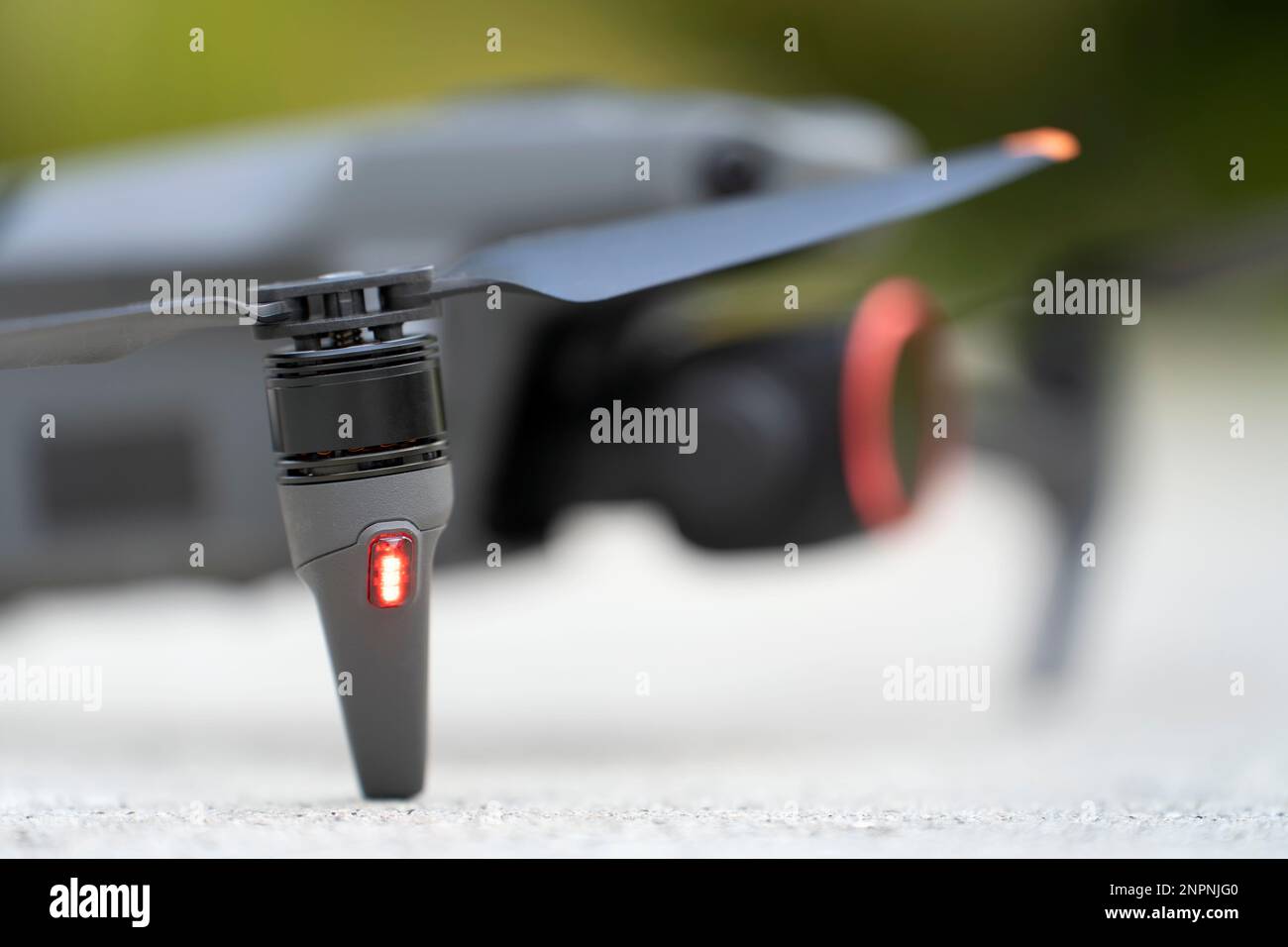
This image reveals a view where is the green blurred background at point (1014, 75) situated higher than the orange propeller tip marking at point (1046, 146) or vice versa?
the green blurred background at point (1014, 75)

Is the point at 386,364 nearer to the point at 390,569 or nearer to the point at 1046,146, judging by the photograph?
the point at 390,569

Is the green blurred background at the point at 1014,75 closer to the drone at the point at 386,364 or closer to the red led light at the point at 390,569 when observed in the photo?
the drone at the point at 386,364

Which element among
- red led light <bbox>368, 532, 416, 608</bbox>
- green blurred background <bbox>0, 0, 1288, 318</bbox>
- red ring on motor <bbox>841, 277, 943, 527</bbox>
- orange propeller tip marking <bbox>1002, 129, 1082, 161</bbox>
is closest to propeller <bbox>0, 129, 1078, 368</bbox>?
orange propeller tip marking <bbox>1002, 129, 1082, 161</bbox>

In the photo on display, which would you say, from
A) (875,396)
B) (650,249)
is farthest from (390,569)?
(875,396)

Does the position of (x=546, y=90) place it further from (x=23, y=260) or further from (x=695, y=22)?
(x=695, y=22)

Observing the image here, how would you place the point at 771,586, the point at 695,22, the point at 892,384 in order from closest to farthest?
1. the point at 892,384
2. the point at 771,586
3. the point at 695,22

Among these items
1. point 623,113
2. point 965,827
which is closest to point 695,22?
point 623,113

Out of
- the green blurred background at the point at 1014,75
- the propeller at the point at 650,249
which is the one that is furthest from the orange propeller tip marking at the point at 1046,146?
the green blurred background at the point at 1014,75
